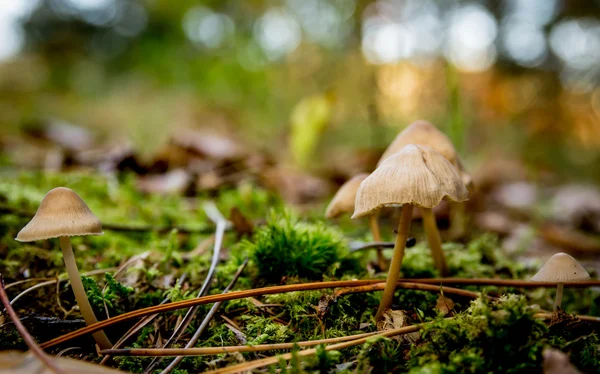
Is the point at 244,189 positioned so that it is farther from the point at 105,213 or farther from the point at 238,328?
the point at 238,328

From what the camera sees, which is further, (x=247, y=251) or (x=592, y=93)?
(x=592, y=93)

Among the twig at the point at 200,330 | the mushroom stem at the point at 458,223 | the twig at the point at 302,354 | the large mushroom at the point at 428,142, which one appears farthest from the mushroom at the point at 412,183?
the mushroom stem at the point at 458,223

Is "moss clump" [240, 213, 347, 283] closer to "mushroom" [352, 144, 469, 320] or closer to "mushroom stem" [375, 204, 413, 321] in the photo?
"mushroom stem" [375, 204, 413, 321]

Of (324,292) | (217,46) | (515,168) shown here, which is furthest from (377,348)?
(217,46)

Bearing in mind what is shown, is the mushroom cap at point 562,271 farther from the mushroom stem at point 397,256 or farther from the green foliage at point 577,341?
the mushroom stem at point 397,256

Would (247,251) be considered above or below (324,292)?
above
